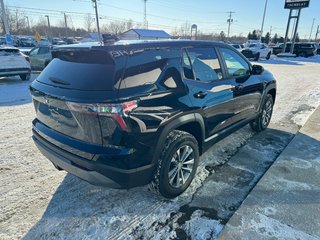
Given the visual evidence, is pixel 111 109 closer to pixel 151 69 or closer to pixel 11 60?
pixel 151 69

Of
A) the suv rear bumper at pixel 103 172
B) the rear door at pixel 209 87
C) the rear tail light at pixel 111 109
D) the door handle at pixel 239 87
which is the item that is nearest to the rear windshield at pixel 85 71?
the rear tail light at pixel 111 109

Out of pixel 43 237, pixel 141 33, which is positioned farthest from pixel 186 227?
pixel 141 33

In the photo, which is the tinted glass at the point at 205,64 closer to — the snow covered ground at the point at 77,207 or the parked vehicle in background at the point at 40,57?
the snow covered ground at the point at 77,207

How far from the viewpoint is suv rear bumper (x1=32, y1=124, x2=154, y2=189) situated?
2.25m

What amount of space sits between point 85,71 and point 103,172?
1.00 metres

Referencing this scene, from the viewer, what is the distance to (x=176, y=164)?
2.83 m

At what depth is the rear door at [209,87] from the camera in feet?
9.45

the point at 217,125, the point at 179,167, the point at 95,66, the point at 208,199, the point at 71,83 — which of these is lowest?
the point at 208,199

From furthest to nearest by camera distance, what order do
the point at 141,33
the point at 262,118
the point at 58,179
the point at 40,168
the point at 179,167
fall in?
the point at 141,33
the point at 262,118
the point at 40,168
the point at 58,179
the point at 179,167

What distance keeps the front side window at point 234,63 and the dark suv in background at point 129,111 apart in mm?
495

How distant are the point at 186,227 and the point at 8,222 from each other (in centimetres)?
186

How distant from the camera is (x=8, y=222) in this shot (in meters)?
Answer: 2.52

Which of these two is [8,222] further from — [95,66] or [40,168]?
[95,66]

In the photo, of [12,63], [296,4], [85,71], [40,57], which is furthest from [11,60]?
[296,4]
